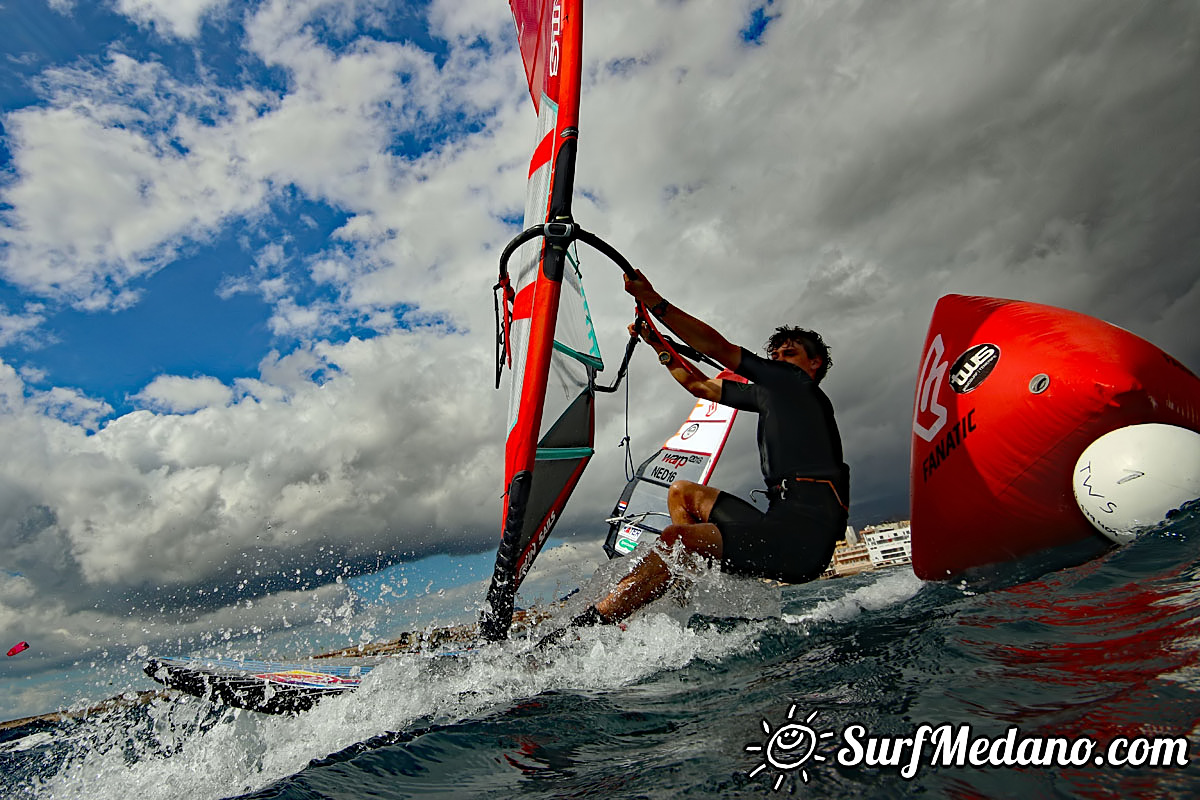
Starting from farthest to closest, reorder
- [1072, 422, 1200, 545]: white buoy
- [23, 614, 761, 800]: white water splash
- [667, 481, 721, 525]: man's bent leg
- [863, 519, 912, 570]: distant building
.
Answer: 1. [863, 519, 912, 570]: distant building
2. [667, 481, 721, 525]: man's bent leg
3. [1072, 422, 1200, 545]: white buoy
4. [23, 614, 761, 800]: white water splash

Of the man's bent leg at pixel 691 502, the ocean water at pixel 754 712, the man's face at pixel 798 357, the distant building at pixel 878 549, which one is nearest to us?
the ocean water at pixel 754 712

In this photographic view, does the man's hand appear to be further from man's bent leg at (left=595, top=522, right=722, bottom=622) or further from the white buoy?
the white buoy

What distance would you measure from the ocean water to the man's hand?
7.05ft

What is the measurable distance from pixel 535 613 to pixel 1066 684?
11.1 feet

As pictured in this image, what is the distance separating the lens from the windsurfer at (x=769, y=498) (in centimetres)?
371

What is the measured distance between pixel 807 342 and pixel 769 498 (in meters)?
1.53

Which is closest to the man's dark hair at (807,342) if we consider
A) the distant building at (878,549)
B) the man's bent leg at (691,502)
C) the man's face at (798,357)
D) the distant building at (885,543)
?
the man's face at (798,357)

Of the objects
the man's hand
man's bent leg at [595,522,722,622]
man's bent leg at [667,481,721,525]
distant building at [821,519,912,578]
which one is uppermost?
the man's hand

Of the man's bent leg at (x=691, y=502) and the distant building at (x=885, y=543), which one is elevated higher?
the man's bent leg at (x=691, y=502)

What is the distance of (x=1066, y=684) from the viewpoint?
1759 mm

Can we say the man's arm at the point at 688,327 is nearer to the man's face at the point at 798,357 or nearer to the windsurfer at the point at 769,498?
the windsurfer at the point at 769,498

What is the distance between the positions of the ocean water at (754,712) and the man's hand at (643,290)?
84.6 inches

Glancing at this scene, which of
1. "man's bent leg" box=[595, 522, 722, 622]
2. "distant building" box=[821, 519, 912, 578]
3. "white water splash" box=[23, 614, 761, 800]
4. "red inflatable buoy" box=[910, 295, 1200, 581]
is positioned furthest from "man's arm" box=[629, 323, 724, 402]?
"distant building" box=[821, 519, 912, 578]

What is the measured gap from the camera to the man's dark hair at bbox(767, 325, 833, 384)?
4867 millimetres
